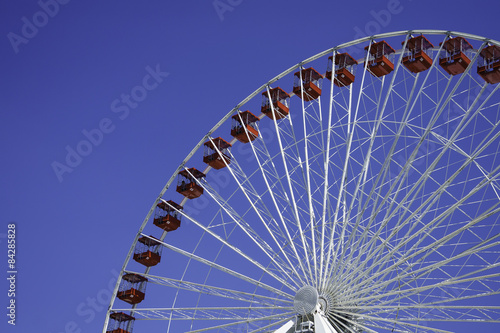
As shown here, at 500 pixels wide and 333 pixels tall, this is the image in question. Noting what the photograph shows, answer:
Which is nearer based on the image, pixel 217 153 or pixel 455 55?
pixel 455 55

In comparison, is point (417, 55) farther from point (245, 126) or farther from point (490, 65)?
point (245, 126)

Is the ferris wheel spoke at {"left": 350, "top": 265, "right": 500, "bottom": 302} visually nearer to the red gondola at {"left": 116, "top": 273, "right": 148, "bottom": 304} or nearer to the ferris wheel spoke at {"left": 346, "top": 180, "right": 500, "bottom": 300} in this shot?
the ferris wheel spoke at {"left": 346, "top": 180, "right": 500, "bottom": 300}

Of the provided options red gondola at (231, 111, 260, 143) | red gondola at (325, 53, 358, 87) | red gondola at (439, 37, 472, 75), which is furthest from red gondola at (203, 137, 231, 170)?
red gondola at (439, 37, 472, 75)

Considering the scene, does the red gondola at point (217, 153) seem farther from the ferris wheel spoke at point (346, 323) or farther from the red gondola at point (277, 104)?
the ferris wheel spoke at point (346, 323)

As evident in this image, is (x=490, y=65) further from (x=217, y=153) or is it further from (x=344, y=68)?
(x=217, y=153)

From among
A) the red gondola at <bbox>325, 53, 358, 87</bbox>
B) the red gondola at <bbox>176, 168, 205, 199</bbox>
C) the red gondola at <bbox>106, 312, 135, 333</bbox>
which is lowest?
the red gondola at <bbox>106, 312, 135, 333</bbox>

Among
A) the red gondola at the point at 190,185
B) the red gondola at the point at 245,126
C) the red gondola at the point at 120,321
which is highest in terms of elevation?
the red gondola at the point at 245,126

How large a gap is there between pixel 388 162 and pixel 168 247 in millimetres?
12405

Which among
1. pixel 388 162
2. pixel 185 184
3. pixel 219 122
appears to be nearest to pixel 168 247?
pixel 185 184

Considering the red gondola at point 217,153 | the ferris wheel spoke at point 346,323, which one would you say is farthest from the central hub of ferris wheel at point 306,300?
the red gondola at point 217,153

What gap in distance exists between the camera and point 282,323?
3147cm

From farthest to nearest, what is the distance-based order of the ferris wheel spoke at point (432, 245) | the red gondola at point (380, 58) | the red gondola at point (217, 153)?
the red gondola at point (217, 153) → the red gondola at point (380, 58) → the ferris wheel spoke at point (432, 245)

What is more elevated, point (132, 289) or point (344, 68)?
point (344, 68)

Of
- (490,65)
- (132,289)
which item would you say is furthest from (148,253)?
(490,65)
